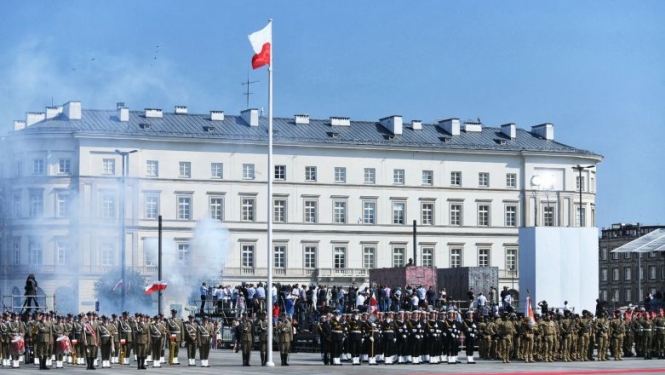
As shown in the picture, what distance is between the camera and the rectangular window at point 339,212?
365ft

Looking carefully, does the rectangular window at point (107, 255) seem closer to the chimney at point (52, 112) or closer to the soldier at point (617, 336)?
the chimney at point (52, 112)

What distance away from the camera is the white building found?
95.2 m

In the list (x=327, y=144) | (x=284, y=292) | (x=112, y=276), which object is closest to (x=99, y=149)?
(x=112, y=276)

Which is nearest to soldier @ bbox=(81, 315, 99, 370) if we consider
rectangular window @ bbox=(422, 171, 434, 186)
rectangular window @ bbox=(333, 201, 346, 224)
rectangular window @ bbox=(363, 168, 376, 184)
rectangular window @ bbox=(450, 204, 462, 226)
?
rectangular window @ bbox=(333, 201, 346, 224)

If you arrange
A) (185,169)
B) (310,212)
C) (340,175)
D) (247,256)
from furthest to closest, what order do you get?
(340,175)
(310,212)
(247,256)
(185,169)

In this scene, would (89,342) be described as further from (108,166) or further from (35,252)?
(108,166)

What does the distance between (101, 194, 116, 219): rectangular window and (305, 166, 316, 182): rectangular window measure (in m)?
19.0

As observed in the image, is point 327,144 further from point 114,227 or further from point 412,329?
point 412,329

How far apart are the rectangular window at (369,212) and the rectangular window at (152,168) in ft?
59.3

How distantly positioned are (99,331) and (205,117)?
64702mm

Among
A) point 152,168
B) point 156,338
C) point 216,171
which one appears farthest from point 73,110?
point 156,338

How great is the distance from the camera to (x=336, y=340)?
45906 millimetres

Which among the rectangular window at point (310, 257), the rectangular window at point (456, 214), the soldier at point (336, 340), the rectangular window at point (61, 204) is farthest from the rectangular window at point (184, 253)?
the soldier at point (336, 340)

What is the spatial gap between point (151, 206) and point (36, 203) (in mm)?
11667
